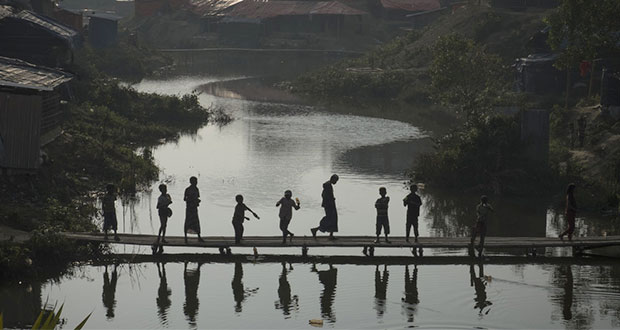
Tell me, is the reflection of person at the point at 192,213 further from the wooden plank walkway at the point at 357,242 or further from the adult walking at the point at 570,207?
the adult walking at the point at 570,207

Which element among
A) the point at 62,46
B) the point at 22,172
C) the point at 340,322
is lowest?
the point at 340,322

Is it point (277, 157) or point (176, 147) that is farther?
point (176, 147)

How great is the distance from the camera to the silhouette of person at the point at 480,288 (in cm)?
1762

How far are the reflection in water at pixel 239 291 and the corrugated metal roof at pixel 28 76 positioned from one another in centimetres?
730

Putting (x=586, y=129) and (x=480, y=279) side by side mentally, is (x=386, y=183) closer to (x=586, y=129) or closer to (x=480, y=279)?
(x=586, y=129)

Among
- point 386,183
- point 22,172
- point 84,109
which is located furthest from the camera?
point 84,109

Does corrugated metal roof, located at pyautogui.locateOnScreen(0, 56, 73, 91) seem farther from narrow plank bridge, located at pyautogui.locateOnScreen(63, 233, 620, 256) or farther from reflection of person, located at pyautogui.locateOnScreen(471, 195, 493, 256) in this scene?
reflection of person, located at pyautogui.locateOnScreen(471, 195, 493, 256)

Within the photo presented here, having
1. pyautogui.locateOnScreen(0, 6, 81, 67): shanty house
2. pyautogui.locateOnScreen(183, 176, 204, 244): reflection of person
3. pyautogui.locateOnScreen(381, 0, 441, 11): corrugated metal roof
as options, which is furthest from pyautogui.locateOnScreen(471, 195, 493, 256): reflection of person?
pyautogui.locateOnScreen(381, 0, 441, 11): corrugated metal roof

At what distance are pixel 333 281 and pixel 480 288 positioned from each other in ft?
9.12

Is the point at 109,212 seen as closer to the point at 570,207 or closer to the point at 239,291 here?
the point at 239,291

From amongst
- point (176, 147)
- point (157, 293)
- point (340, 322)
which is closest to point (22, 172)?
point (157, 293)

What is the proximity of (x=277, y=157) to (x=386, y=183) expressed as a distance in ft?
16.7

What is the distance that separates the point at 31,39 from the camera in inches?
1446

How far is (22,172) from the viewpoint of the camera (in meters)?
23.3
